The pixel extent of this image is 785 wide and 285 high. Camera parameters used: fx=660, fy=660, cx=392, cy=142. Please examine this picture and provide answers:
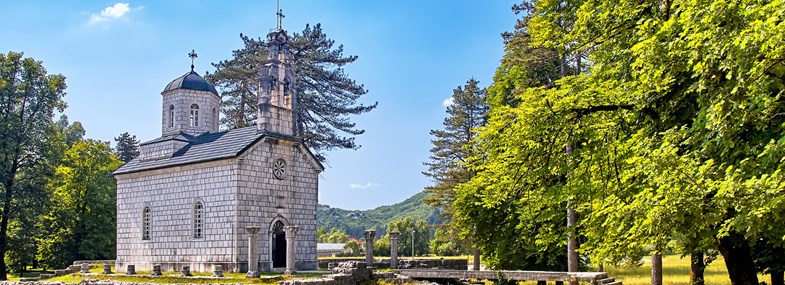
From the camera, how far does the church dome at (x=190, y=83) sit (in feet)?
110

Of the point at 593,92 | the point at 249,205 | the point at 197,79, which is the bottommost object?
the point at 249,205

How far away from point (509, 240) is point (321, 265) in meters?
12.9

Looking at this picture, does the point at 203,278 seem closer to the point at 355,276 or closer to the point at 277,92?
the point at 355,276

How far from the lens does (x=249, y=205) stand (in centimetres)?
2741

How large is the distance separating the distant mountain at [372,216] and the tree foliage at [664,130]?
441ft

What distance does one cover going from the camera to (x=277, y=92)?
97.8ft

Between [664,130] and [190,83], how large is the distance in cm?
2777

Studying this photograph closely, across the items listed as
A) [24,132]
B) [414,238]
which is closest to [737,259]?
[24,132]

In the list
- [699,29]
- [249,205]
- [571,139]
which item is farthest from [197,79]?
[699,29]

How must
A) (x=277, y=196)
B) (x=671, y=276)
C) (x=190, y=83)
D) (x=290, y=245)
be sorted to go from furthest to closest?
(x=190, y=83)
(x=671, y=276)
(x=277, y=196)
(x=290, y=245)

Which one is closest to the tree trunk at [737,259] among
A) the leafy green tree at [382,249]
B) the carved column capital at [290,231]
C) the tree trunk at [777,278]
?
the tree trunk at [777,278]

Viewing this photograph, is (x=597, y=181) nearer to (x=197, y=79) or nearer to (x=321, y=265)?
(x=321, y=265)

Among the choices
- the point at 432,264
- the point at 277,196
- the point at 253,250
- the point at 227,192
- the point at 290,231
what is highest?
the point at 227,192

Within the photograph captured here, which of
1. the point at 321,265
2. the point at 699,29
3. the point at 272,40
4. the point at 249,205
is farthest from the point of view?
the point at 321,265
